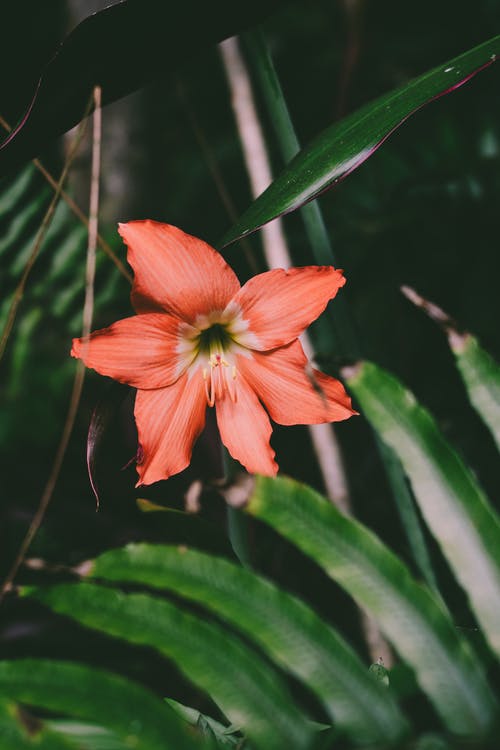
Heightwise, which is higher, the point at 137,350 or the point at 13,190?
the point at 13,190

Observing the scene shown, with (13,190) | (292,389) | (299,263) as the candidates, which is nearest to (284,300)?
(292,389)

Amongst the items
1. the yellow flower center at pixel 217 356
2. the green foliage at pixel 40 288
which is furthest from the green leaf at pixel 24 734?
the green foliage at pixel 40 288

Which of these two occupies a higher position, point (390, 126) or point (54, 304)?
Answer: point (54, 304)

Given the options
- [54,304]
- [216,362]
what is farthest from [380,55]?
[216,362]

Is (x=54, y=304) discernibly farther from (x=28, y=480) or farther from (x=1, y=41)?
(x=1, y=41)

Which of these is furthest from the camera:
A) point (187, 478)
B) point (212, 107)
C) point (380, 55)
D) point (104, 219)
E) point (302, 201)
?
point (212, 107)

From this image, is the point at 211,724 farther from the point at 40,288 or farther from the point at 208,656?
the point at 40,288

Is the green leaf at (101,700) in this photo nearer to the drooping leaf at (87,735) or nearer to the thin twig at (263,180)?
the drooping leaf at (87,735)
